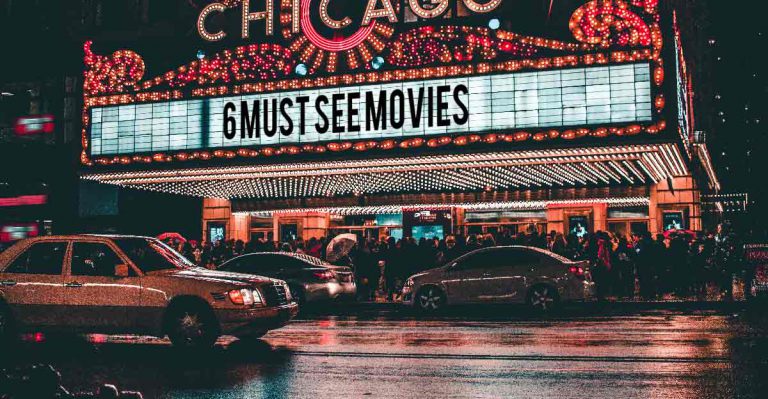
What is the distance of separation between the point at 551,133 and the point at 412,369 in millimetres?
12442

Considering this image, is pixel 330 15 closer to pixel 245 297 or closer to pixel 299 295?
pixel 299 295

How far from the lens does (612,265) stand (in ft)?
66.5

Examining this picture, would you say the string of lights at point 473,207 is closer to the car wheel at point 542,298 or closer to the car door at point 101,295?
the car wheel at point 542,298

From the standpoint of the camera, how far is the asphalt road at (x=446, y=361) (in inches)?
300

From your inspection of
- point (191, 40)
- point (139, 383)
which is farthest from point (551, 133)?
point (139, 383)

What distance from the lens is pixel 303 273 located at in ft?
62.2

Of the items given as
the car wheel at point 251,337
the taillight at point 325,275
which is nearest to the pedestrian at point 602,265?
the taillight at point 325,275

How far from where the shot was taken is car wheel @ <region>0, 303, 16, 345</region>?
1127 centimetres

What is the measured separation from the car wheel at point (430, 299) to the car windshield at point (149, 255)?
7134mm

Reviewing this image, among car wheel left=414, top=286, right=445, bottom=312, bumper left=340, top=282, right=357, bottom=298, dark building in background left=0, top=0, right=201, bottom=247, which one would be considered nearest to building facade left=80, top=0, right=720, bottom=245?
bumper left=340, top=282, right=357, bottom=298

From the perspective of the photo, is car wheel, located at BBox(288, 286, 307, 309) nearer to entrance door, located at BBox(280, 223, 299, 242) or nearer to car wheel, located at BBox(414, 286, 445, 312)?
car wheel, located at BBox(414, 286, 445, 312)

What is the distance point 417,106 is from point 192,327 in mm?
12075

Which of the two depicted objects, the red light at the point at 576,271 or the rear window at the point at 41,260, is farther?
the red light at the point at 576,271

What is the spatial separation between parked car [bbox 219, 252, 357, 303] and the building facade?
4.09m
